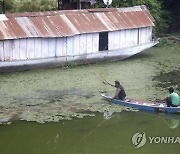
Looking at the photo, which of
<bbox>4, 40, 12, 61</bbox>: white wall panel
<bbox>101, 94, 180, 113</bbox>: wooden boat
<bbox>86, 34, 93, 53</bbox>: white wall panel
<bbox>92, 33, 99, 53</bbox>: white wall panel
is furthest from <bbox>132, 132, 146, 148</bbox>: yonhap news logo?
<bbox>92, 33, 99, 53</bbox>: white wall panel

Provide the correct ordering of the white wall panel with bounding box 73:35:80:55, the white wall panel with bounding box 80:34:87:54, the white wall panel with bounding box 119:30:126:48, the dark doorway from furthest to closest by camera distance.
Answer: the white wall panel with bounding box 119:30:126:48 < the dark doorway < the white wall panel with bounding box 80:34:87:54 < the white wall panel with bounding box 73:35:80:55

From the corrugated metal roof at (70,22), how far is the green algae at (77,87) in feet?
6.30

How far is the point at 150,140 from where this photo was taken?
526 inches

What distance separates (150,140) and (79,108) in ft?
11.6

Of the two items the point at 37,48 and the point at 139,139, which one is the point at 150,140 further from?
the point at 37,48

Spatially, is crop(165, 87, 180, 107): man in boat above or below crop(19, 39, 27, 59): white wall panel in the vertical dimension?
below

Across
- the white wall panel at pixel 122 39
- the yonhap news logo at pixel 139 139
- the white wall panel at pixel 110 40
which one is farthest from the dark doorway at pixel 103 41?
the yonhap news logo at pixel 139 139

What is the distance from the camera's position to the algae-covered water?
13086 millimetres

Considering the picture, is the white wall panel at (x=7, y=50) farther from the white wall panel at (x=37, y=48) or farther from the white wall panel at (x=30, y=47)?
the white wall panel at (x=37, y=48)

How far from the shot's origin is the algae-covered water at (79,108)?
13.1m

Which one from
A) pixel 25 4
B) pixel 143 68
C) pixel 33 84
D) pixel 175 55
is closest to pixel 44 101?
pixel 33 84

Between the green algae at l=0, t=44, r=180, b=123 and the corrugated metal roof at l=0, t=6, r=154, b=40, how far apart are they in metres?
1.92

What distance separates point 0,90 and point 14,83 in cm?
105

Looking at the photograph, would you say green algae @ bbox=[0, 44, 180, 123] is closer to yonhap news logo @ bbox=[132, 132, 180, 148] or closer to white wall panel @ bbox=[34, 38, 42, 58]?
white wall panel @ bbox=[34, 38, 42, 58]
